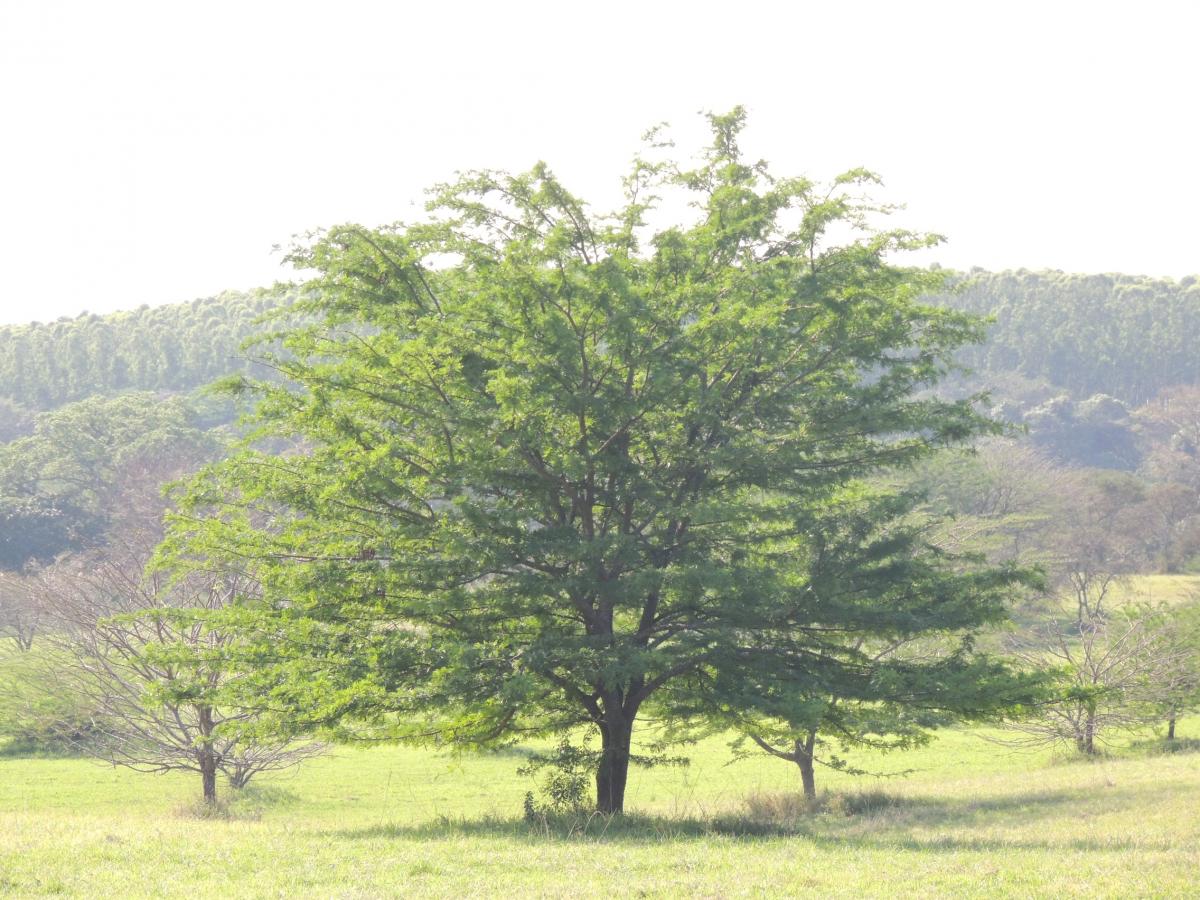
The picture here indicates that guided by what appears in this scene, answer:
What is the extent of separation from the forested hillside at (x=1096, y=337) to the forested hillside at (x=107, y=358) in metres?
84.6

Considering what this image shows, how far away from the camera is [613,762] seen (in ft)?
53.2

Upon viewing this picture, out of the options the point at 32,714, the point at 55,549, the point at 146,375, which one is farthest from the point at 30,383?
the point at 32,714

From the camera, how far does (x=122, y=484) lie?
71.8m

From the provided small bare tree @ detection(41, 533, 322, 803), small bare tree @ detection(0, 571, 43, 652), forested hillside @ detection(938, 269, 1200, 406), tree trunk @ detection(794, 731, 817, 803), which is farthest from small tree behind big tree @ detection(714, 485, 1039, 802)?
forested hillside @ detection(938, 269, 1200, 406)

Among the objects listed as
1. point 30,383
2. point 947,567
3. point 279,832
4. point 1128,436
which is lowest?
point 279,832

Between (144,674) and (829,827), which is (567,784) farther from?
(144,674)

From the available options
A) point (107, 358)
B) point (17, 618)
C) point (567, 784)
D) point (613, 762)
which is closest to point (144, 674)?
point (567, 784)

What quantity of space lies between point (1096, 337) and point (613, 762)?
460ft

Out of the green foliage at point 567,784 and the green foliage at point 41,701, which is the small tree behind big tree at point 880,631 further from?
the green foliage at point 41,701

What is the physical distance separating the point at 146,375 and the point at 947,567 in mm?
A: 127780

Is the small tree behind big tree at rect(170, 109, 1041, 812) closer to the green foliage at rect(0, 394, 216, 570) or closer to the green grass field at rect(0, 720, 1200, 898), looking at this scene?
the green grass field at rect(0, 720, 1200, 898)

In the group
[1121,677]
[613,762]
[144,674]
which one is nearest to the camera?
[613,762]

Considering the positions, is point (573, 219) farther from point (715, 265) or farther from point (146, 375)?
point (146, 375)

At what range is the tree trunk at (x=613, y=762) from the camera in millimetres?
16078
